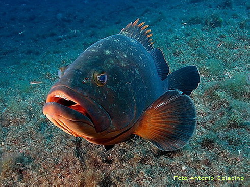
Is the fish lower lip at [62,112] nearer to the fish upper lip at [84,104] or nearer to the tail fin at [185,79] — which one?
the fish upper lip at [84,104]

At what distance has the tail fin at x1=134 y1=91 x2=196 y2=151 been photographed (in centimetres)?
252

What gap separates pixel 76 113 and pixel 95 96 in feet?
0.88

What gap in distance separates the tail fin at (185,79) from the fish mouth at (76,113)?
6.79ft

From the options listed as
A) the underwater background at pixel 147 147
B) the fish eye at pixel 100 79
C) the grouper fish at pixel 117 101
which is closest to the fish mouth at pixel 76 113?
the grouper fish at pixel 117 101

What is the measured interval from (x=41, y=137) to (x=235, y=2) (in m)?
18.5

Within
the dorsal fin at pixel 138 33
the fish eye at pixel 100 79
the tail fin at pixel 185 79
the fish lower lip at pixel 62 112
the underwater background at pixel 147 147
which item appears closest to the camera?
the fish lower lip at pixel 62 112

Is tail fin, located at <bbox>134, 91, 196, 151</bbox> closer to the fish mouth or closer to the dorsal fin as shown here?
the fish mouth

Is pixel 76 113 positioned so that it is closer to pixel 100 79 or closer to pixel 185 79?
pixel 100 79

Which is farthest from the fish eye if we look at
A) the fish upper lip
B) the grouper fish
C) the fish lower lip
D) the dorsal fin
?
the dorsal fin

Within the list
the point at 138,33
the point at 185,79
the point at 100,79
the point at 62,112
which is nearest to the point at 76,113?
the point at 62,112

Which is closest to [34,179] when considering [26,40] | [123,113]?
[123,113]

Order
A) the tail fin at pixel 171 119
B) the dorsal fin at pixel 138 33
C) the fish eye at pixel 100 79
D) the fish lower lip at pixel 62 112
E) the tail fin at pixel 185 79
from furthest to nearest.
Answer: the tail fin at pixel 185 79, the dorsal fin at pixel 138 33, the tail fin at pixel 171 119, the fish eye at pixel 100 79, the fish lower lip at pixel 62 112

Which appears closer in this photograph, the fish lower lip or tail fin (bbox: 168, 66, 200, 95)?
the fish lower lip

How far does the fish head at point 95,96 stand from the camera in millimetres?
1881
